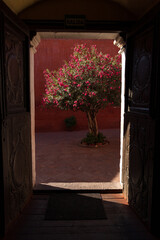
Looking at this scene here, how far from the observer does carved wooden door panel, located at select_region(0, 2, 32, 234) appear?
2410 millimetres

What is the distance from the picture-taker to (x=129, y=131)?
10.8 feet

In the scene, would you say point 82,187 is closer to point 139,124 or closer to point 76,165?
point 139,124

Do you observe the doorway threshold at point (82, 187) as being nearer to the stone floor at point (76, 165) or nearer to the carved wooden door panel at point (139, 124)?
the stone floor at point (76, 165)

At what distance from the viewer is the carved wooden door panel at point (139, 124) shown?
257 centimetres

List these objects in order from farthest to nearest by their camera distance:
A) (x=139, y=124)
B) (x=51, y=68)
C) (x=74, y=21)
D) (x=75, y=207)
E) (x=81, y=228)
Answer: (x=51, y=68), (x=75, y=207), (x=74, y=21), (x=139, y=124), (x=81, y=228)

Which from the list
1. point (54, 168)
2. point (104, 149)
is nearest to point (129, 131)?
point (54, 168)

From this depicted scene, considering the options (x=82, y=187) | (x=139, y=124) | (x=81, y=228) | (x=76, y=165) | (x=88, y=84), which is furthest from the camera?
(x=88, y=84)

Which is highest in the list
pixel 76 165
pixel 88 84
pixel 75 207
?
pixel 88 84

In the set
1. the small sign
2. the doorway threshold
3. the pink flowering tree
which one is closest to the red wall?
the pink flowering tree

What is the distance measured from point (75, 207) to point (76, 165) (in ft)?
9.92

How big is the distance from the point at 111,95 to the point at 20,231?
22.4ft

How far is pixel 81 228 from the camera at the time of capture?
271 centimetres

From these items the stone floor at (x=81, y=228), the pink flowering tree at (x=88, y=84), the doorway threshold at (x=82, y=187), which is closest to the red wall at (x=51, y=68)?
the pink flowering tree at (x=88, y=84)

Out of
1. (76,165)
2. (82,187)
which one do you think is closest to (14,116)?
(82,187)
